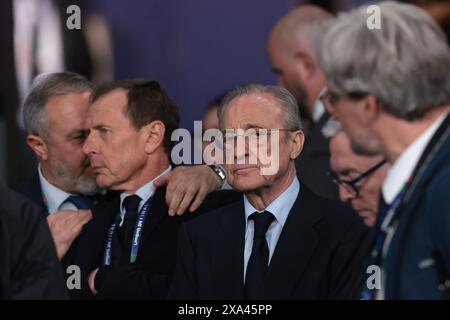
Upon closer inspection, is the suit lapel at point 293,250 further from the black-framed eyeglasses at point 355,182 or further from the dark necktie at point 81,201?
the dark necktie at point 81,201

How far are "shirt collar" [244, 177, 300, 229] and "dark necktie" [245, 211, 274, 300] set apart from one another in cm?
2

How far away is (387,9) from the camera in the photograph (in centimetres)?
254

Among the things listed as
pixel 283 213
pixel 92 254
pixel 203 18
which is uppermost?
pixel 203 18

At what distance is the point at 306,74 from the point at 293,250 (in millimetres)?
1992

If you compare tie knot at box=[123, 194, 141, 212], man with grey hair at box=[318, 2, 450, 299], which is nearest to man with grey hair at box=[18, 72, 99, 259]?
tie knot at box=[123, 194, 141, 212]

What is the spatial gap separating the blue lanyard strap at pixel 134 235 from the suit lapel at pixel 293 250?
588 millimetres

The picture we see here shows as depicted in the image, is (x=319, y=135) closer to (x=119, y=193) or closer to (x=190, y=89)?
(x=119, y=193)

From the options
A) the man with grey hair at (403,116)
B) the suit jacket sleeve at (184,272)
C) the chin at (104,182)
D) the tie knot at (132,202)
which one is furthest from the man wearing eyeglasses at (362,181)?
the man with grey hair at (403,116)

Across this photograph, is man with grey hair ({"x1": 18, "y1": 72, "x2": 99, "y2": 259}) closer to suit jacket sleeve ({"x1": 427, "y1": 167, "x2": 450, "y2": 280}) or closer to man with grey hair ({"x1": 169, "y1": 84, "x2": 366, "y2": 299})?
man with grey hair ({"x1": 169, "y1": 84, "x2": 366, "y2": 299})

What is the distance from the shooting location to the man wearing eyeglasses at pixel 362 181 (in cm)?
354
